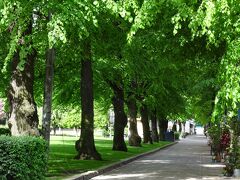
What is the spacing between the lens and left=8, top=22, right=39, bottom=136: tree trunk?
48.2 feet

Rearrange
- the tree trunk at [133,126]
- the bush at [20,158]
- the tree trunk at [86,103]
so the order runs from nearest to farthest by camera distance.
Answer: the bush at [20,158], the tree trunk at [86,103], the tree trunk at [133,126]

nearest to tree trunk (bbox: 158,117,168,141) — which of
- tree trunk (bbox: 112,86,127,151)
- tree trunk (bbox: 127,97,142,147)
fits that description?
tree trunk (bbox: 127,97,142,147)

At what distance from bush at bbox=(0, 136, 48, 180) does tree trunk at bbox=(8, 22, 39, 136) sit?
3.27 m

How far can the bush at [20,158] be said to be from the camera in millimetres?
10164

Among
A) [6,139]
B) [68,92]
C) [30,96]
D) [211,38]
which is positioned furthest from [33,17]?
[68,92]

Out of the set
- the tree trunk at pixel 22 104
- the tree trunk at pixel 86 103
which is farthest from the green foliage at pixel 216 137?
the tree trunk at pixel 22 104

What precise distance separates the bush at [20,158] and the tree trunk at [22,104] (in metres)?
3.27

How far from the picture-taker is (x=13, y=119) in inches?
582

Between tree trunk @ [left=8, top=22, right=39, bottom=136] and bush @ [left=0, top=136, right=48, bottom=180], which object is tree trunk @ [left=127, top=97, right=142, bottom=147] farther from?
bush @ [left=0, top=136, right=48, bottom=180]

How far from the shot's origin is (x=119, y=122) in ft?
106

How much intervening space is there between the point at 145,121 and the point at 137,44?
30.2m

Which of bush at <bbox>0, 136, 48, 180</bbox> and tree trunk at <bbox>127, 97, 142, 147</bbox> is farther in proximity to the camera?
tree trunk at <bbox>127, 97, 142, 147</bbox>

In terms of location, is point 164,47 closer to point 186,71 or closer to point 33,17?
point 33,17

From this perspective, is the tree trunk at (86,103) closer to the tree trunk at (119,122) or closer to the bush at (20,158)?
the tree trunk at (119,122)
